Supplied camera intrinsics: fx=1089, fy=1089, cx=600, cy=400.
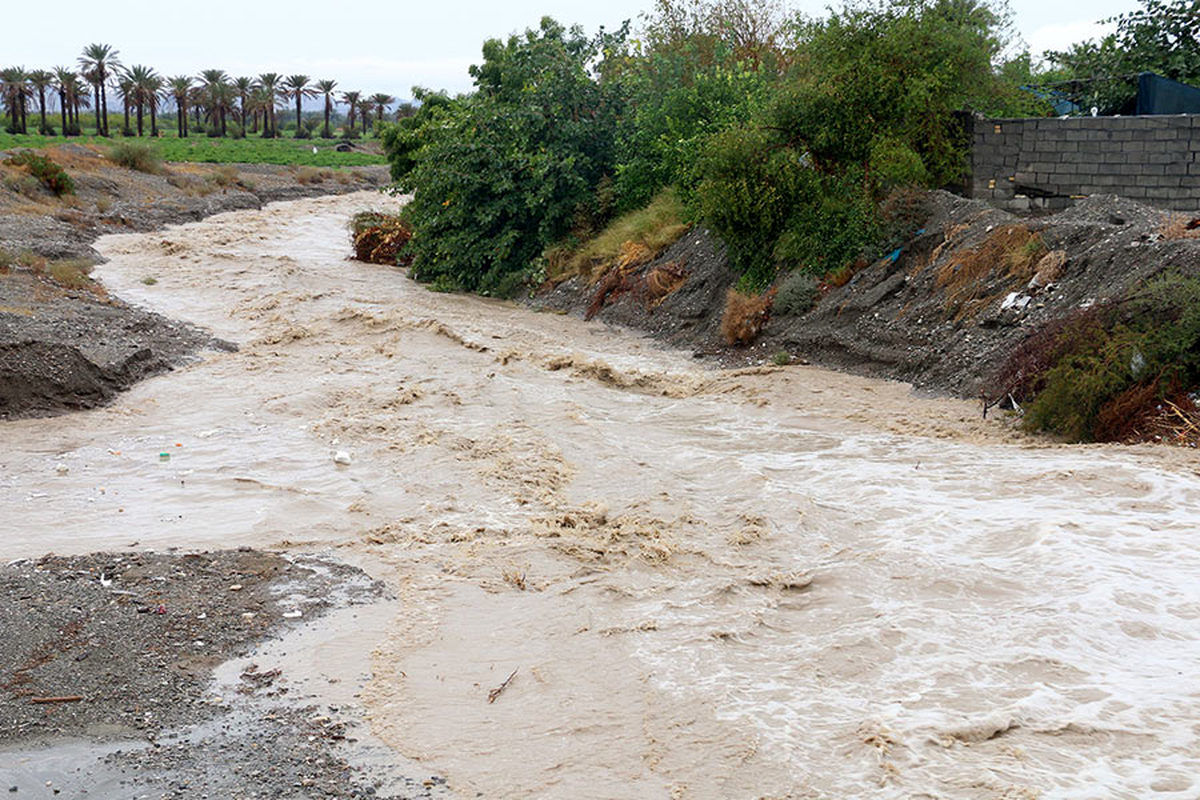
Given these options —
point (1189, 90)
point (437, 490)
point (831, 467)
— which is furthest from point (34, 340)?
point (1189, 90)

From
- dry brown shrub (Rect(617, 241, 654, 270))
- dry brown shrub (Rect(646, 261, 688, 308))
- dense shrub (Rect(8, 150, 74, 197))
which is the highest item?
dense shrub (Rect(8, 150, 74, 197))

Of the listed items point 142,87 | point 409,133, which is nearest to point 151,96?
point 142,87

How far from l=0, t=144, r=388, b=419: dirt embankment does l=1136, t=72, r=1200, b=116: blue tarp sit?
1642 centimetres

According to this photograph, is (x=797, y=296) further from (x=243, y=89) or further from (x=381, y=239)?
(x=243, y=89)

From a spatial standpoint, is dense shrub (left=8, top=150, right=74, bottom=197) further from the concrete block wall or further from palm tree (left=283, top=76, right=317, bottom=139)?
palm tree (left=283, top=76, right=317, bottom=139)

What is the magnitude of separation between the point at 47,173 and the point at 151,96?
52.7 metres

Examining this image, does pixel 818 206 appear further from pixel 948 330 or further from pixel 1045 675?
pixel 1045 675

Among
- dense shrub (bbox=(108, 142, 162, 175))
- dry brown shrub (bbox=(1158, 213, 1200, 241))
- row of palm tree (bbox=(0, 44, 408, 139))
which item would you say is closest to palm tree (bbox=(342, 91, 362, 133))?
row of palm tree (bbox=(0, 44, 408, 139))

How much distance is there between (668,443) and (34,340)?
25.7 ft

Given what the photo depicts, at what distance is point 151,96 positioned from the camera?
83.1m

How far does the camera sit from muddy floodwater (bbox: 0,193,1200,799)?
5.39 metres

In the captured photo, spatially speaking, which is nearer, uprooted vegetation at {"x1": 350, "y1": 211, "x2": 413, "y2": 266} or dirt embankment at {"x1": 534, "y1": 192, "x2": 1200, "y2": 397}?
dirt embankment at {"x1": 534, "y1": 192, "x2": 1200, "y2": 397}

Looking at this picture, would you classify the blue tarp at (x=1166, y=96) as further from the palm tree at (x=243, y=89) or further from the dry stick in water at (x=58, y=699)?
the palm tree at (x=243, y=89)

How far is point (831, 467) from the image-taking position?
10.3m
